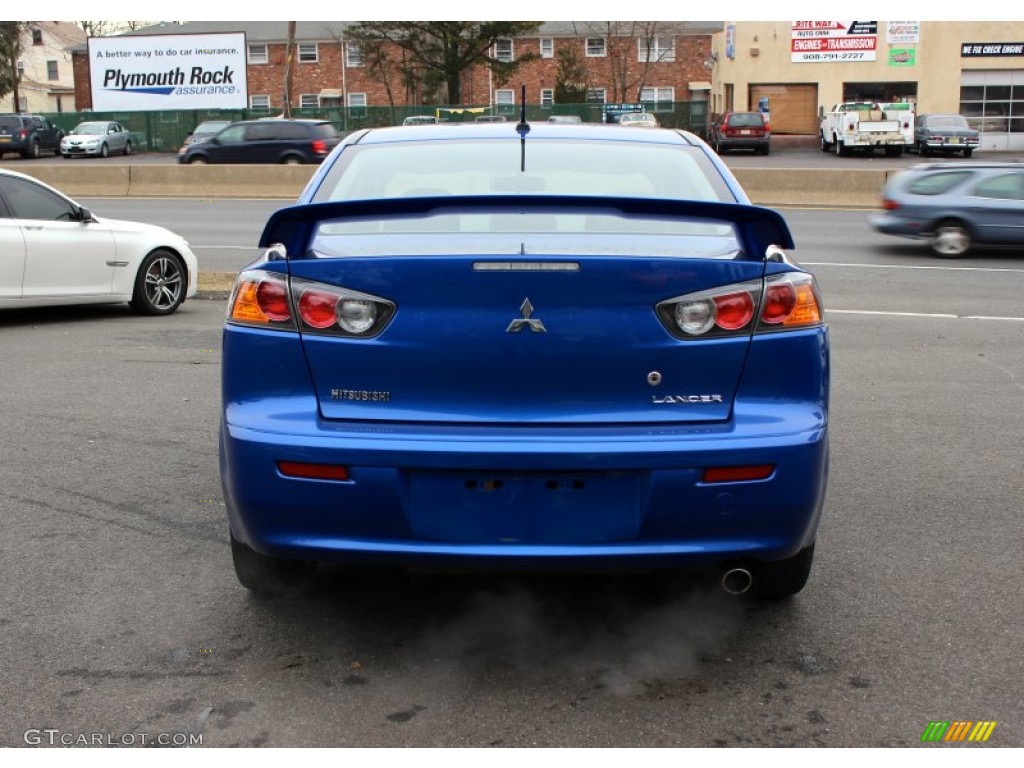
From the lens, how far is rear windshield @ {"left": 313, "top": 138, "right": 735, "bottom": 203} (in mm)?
4656

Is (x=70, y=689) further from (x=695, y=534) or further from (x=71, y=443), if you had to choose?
(x=71, y=443)

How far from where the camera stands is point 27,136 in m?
51.8

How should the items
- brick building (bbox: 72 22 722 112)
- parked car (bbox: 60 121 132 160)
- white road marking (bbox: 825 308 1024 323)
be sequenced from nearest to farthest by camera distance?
white road marking (bbox: 825 308 1024 323)
parked car (bbox: 60 121 132 160)
brick building (bbox: 72 22 722 112)

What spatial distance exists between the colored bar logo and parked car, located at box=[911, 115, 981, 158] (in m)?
45.2

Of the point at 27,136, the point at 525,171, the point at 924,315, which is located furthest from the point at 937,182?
the point at 27,136

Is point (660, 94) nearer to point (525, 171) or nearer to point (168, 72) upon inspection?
point (168, 72)

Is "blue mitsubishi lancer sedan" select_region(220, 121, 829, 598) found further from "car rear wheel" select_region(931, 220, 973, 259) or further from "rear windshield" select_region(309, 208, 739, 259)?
"car rear wheel" select_region(931, 220, 973, 259)

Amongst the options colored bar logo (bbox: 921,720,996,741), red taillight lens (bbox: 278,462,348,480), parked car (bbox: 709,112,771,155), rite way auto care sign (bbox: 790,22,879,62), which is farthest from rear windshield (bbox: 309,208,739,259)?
rite way auto care sign (bbox: 790,22,879,62)

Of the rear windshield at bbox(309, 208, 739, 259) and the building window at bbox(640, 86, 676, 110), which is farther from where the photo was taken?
the building window at bbox(640, 86, 676, 110)

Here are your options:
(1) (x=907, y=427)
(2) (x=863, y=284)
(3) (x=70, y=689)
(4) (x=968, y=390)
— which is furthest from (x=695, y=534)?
(2) (x=863, y=284)

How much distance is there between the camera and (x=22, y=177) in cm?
1071

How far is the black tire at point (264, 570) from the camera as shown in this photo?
14.0 ft

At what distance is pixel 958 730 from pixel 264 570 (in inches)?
88.0

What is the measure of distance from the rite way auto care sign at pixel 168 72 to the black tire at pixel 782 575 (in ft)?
189
